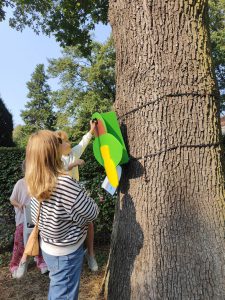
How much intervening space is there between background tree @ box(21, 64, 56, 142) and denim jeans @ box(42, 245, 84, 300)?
41.0m

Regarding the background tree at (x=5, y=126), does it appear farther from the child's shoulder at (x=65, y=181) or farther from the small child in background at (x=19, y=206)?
the child's shoulder at (x=65, y=181)

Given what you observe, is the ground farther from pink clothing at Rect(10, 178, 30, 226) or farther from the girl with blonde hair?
the girl with blonde hair

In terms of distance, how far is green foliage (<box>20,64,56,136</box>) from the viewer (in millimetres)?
45125

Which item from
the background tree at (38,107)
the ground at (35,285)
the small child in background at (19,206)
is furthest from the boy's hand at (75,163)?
the background tree at (38,107)

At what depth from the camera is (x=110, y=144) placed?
273cm

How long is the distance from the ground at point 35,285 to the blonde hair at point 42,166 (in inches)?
89.9

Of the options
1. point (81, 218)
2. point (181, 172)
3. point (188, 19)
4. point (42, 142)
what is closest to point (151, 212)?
point (181, 172)

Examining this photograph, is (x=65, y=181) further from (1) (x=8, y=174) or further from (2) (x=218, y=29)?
(2) (x=218, y=29)

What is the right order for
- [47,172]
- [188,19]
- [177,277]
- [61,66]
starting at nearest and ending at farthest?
[47,172] < [177,277] < [188,19] < [61,66]

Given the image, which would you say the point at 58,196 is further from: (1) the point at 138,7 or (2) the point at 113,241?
(1) the point at 138,7

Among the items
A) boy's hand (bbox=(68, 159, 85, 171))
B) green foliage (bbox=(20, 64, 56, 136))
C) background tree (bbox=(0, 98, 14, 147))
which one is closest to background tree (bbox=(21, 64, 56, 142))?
green foliage (bbox=(20, 64, 56, 136))

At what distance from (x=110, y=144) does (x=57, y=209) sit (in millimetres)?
672

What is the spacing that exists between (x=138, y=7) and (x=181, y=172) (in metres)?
1.29

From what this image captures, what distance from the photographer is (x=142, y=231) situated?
2.70m
